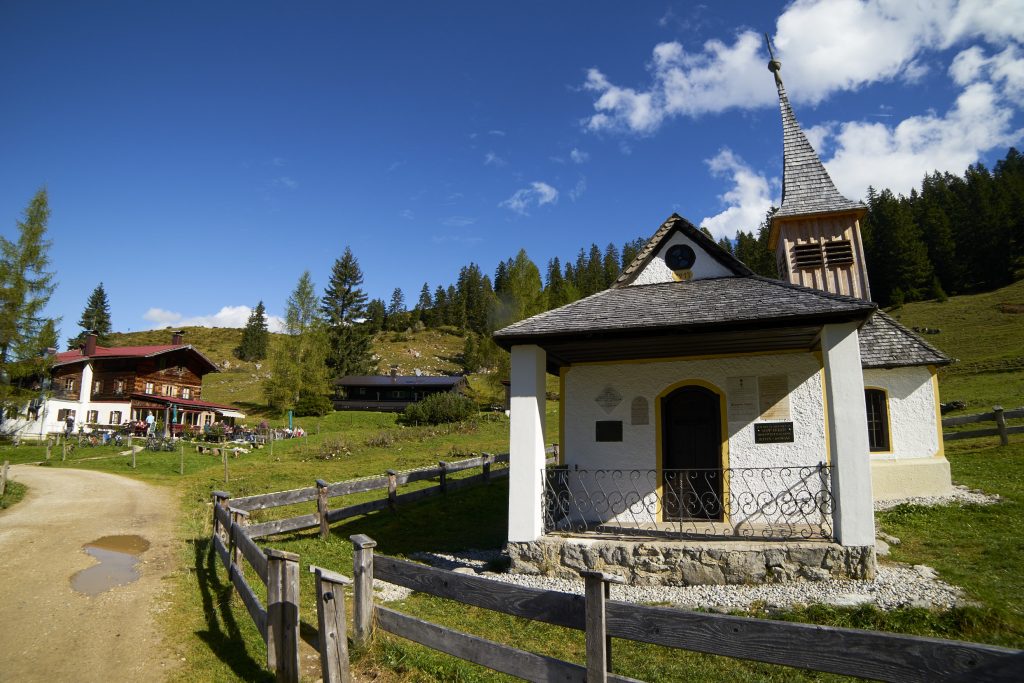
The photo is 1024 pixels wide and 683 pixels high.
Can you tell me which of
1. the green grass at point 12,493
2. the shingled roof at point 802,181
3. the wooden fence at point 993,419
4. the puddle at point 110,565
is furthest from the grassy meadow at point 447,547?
the shingled roof at point 802,181

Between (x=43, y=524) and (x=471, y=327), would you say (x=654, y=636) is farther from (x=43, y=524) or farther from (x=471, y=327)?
(x=471, y=327)

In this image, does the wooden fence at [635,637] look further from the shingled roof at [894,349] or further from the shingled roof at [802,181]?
the shingled roof at [802,181]

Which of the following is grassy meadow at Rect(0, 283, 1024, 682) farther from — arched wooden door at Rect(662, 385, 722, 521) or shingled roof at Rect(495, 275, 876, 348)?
shingled roof at Rect(495, 275, 876, 348)

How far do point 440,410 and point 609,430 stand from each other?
86.0 ft

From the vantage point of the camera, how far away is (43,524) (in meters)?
12.0

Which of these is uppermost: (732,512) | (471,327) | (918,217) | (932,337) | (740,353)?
(918,217)

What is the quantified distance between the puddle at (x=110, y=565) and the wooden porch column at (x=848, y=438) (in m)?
10.9

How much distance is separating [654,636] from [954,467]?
59.2 feet

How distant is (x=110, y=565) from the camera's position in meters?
9.32

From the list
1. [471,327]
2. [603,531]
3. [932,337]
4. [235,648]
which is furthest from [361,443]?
[471,327]

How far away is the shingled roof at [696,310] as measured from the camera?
833cm

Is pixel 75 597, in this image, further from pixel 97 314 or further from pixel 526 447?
pixel 97 314

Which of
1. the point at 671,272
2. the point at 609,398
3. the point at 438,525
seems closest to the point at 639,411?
the point at 609,398

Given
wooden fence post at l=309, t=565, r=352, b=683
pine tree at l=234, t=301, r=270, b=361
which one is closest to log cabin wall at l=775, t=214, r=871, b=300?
wooden fence post at l=309, t=565, r=352, b=683
